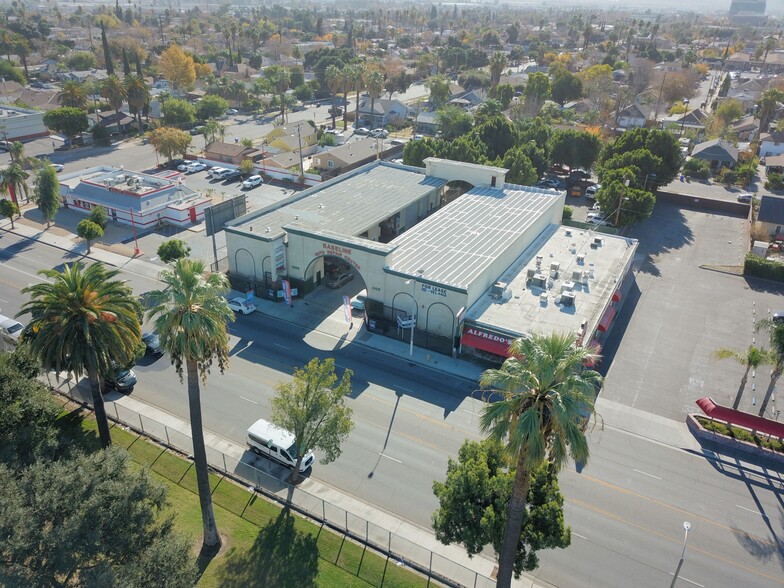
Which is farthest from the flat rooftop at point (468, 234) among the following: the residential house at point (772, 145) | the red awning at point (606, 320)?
the residential house at point (772, 145)

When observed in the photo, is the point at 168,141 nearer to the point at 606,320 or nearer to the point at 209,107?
the point at 209,107

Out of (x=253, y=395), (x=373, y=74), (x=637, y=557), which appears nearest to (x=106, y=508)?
(x=253, y=395)

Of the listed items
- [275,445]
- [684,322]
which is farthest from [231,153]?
[684,322]

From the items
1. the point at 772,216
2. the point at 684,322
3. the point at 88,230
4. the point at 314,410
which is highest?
the point at 314,410

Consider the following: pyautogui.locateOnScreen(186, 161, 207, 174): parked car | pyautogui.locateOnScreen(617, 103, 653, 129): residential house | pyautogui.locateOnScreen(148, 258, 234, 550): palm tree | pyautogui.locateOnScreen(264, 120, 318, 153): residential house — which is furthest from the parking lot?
pyautogui.locateOnScreen(186, 161, 207, 174): parked car

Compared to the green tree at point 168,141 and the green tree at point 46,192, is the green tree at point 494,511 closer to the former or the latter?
the green tree at point 46,192

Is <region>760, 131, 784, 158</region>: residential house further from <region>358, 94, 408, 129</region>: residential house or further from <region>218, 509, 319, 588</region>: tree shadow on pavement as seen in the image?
<region>218, 509, 319, 588</region>: tree shadow on pavement

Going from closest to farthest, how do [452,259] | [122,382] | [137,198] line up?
[122,382]
[452,259]
[137,198]
